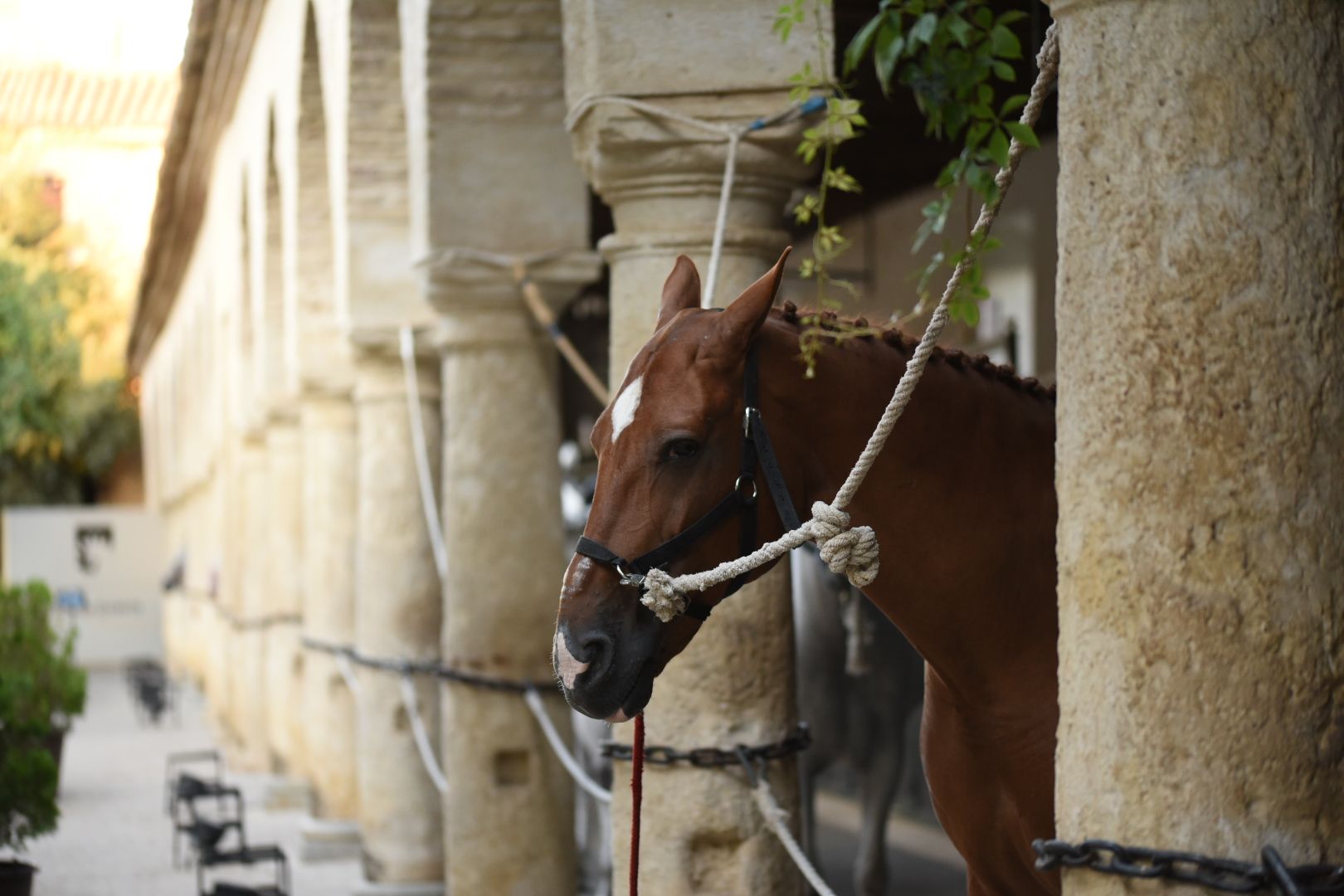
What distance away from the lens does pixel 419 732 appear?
8859mm

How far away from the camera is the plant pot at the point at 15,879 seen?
6922 millimetres

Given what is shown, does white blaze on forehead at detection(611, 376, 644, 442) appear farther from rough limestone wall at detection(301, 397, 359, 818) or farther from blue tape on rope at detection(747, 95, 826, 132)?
rough limestone wall at detection(301, 397, 359, 818)

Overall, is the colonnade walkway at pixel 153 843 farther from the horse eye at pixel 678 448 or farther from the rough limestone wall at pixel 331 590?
the horse eye at pixel 678 448

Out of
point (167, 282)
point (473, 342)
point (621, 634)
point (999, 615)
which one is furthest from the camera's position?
point (167, 282)

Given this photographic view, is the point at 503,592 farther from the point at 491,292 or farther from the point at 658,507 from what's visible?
the point at 658,507

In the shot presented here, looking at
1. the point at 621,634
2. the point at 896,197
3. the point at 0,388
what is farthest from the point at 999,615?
the point at 0,388

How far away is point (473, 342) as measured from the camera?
23.6 ft

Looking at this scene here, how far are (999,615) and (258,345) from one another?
11.6 m

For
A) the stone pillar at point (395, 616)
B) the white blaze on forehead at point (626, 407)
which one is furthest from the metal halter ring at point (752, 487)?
the stone pillar at point (395, 616)

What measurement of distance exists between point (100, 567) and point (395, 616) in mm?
27088

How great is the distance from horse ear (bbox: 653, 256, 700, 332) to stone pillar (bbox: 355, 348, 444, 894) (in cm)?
603

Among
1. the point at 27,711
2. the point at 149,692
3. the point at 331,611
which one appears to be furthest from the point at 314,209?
the point at 149,692

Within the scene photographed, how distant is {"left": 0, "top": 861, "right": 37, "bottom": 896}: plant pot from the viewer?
6.92m

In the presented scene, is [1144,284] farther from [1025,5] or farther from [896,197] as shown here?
[896,197]
